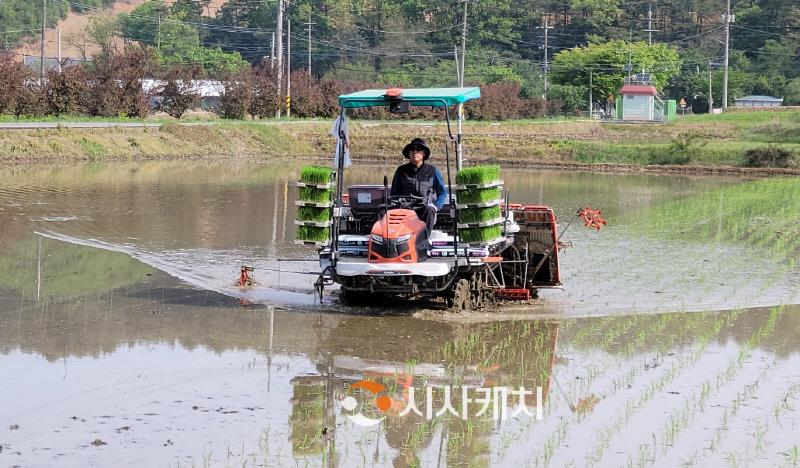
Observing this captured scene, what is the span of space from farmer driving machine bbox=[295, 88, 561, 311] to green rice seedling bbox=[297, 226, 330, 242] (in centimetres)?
1

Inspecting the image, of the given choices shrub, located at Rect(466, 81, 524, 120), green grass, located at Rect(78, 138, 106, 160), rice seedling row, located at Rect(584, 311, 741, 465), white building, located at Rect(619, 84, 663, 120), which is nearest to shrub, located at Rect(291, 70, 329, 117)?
shrub, located at Rect(466, 81, 524, 120)

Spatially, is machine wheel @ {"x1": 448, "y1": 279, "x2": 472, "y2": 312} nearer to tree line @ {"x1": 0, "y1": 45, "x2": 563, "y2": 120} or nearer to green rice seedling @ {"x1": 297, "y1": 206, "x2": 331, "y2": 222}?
green rice seedling @ {"x1": 297, "y1": 206, "x2": 331, "y2": 222}

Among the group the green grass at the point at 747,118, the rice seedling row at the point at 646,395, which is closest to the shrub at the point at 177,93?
the green grass at the point at 747,118

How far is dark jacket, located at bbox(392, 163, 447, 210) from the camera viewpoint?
13.2 metres

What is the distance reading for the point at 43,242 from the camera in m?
18.2

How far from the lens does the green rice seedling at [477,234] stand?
12773mm

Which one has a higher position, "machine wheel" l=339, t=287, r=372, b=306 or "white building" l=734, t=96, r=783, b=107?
"white building" l=734, t=96, r=783, b=107

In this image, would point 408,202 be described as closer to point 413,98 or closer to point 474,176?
point 474,176

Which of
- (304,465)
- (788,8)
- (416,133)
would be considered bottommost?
(304,465)

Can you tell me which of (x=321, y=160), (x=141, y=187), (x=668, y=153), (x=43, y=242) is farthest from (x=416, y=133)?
(x=43, y=242)

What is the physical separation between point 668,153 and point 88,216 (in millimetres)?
24223

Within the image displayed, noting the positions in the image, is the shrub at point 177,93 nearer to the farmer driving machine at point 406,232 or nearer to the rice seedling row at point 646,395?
the farmer driving machine at point 406,232

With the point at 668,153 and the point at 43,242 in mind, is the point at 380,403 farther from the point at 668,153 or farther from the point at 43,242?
the point at 668,153

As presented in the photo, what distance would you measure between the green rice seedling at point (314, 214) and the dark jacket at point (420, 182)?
2.58 ft
